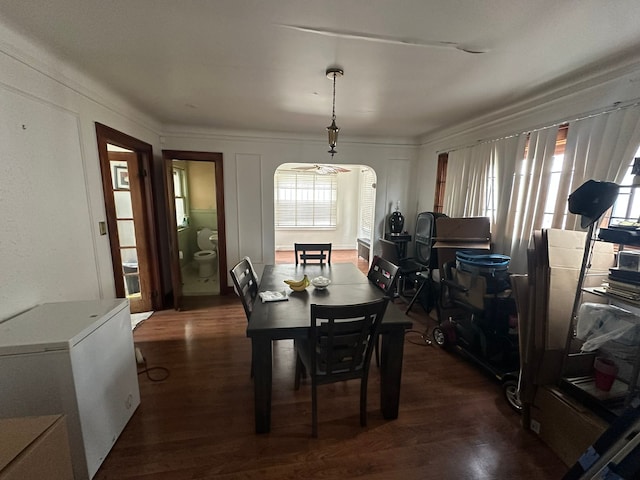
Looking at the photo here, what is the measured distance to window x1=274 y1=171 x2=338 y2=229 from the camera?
6.76 metres

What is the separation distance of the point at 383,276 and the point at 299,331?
1.07 metres

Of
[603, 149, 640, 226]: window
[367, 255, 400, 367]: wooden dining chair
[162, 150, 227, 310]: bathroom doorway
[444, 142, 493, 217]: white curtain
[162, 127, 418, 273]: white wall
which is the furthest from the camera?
[162, 150, 227, 310]: bathroom doorway

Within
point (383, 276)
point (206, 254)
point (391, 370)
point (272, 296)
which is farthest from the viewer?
point (206, 254)

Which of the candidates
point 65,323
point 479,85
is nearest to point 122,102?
point 65,323

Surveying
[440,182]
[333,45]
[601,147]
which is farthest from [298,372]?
[440,182]

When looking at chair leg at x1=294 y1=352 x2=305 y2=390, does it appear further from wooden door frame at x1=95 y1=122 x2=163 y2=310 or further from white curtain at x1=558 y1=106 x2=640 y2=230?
white curtain at x1=558 y1=106 x2=640 y2=230

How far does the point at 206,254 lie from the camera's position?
15.8 feet

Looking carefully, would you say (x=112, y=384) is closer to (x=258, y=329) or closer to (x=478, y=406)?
(x=258, y=329)

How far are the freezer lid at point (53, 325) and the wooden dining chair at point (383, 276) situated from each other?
187 cm

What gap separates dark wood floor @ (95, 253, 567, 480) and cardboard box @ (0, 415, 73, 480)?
24.7 inches

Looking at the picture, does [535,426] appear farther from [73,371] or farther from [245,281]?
[73,371]

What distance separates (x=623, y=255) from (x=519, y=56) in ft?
4.66

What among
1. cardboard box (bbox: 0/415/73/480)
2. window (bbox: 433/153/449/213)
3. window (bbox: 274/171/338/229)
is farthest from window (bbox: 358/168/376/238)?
cardboard box (bbox: 0/415/73/480)

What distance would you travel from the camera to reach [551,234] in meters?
1.69
